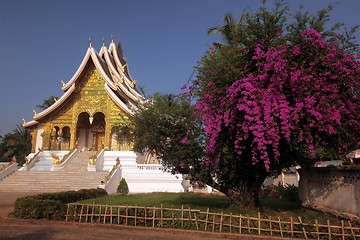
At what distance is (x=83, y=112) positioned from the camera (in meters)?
23.8

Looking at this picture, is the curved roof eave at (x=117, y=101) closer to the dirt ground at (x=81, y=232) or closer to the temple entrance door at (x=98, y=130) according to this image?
the temple entrance door at (x=98, y=130)

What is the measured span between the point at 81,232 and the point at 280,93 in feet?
17.5

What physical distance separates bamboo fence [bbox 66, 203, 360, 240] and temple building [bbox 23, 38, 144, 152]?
48.5 feet

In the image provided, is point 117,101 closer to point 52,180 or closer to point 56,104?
point 56,104

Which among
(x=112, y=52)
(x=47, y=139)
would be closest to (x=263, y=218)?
(x=47, y=139)

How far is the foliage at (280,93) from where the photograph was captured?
6.27m

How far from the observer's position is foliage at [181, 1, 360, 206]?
20.6 ft

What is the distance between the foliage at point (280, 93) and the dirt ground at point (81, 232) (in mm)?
1910

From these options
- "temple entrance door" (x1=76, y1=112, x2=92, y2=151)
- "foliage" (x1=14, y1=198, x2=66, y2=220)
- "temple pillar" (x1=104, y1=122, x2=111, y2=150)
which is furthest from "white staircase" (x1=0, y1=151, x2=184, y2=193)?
"foliage" (x1=14, y1=198, x2=66, y2=220)

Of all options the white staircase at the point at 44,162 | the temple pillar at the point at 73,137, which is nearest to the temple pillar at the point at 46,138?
the white staircase at the point at 44,162

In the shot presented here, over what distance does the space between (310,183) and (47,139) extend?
64.9 ft

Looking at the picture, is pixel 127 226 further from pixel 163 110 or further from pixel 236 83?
pixel 236 83

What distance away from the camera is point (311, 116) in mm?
6551

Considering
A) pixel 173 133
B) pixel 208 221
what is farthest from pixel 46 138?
pixel 208 221
